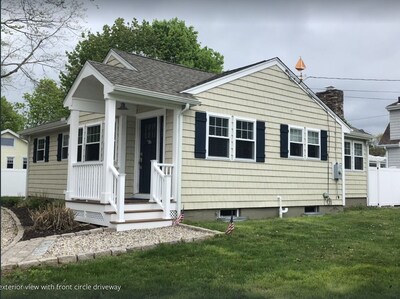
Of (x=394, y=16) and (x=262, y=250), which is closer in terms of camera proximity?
(x=394, y=16)

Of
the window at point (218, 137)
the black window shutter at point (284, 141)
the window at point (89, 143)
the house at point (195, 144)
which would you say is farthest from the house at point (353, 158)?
the window at point (89, 143)

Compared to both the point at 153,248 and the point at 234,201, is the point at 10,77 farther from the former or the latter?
the point at 153,248

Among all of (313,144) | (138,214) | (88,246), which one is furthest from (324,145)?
(88,246)

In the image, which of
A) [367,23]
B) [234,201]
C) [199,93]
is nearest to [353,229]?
[234,201]

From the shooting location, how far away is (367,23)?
4633mm

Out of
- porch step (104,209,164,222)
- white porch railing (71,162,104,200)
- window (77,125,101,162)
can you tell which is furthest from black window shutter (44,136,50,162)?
porch step (104,209,164,222)

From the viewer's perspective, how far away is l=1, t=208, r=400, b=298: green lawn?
4785mm

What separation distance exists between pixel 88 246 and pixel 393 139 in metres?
22.4

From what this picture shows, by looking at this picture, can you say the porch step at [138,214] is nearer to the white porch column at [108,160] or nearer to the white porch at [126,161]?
the white porch at [126,161]

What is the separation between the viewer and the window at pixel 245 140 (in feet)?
36.4

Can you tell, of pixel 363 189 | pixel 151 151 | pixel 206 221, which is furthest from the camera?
pixel 363 189

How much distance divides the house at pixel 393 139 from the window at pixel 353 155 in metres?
9.29

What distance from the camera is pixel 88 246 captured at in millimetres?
6863

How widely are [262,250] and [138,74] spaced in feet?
17.6
